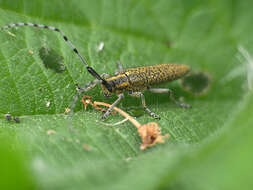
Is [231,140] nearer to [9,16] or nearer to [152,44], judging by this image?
[9,16]

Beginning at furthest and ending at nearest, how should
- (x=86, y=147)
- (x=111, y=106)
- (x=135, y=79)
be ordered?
(x=135, y=79)
(x=111, y=106)
(x=86, y=147)

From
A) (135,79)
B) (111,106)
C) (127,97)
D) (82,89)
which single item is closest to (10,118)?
(82,89)

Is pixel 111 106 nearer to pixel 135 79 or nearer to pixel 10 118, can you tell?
pixel 135 79

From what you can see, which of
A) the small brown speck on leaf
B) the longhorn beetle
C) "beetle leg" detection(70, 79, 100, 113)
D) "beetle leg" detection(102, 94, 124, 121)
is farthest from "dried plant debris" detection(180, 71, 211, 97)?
the small brown speck on leaf

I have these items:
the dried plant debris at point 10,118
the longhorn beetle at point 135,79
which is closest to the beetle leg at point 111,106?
the longhorn beetle at point 135,79

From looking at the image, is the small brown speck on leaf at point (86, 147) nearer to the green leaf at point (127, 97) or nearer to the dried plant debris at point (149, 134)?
the green leaf at point (127, 97)

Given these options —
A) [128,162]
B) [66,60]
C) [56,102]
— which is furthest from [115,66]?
[128,162]
